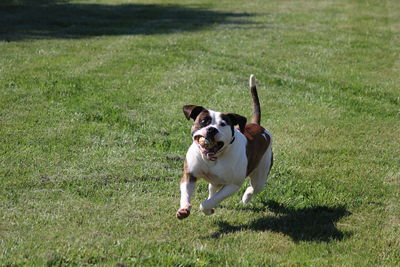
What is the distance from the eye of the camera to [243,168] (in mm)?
6332

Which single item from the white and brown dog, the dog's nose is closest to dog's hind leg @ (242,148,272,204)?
the white and brown dog

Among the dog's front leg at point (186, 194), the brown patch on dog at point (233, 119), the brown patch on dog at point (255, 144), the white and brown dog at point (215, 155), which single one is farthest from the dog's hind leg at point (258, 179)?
the dog's front leg at point (186, 194)

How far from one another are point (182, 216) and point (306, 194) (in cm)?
204

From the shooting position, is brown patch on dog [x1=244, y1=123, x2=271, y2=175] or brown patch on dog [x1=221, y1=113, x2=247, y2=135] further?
brown patch on dog [x1=244, y1=123, x2=271, y2=175]

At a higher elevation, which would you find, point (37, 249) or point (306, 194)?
point (37, 249)

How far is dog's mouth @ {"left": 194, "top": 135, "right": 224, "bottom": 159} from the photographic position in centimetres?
589

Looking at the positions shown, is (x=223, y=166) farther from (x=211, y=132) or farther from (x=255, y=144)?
(x=255, y=144)

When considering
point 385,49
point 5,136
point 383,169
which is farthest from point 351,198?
point 385,49

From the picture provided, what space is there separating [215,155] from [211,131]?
288 millimetres

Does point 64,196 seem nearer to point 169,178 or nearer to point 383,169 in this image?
point 169,178

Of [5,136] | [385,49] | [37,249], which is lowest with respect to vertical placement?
[385,49]

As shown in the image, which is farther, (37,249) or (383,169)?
(383,169)

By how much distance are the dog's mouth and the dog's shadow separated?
794 mm

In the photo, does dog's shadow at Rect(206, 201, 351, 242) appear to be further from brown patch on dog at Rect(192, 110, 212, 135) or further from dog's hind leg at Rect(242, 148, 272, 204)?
brown patch on dog at Rect(192, 110, 212, 135)
